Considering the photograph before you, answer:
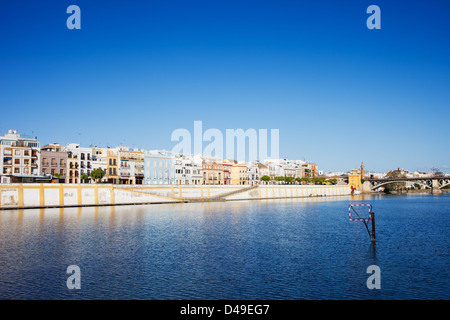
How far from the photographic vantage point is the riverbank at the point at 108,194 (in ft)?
227

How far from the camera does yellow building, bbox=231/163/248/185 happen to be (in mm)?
157000

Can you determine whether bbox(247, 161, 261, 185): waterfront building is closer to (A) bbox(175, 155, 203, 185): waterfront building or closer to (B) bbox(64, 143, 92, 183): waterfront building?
(A) bbox(175, 155, 203, 185): waterfront building

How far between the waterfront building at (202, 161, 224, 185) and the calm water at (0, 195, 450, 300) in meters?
87.6

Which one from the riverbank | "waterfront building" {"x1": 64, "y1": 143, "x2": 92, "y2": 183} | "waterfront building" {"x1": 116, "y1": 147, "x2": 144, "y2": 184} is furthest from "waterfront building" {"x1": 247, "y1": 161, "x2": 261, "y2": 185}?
Result: "waterfront building" {"x1": 64, "y1": 143, "x2": 92, "y2": 183}

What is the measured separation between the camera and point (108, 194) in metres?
82.2

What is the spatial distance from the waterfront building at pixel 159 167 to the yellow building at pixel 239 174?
4014cm

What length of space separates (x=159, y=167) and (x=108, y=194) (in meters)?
35.1

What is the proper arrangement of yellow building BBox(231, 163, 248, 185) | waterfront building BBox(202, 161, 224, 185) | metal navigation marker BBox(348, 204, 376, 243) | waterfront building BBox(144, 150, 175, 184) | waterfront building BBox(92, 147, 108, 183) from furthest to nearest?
yellow building BBox(231, 163, 248, 185) < waterfront building BBox(202, 161, 224, 185) < waterfront building BBox(144, 150, 175, 184) < waterfront building BBox(92, 147, 108, 183) < metal navigation marker BBox(348, 204, 376, 243)

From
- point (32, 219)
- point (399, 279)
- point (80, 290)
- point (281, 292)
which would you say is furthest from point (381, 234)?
point (32, 219)

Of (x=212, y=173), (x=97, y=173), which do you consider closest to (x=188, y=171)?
(x=212, y=173)

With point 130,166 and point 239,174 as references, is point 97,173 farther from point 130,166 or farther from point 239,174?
point 239,174

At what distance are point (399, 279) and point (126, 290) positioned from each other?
16.7 meters

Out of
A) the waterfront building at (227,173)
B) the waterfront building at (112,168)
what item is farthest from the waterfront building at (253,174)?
the waterfront building at (112,168)
